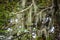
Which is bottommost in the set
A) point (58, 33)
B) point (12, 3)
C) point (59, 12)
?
point (58, 33)

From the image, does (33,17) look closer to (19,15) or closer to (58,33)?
(19,15)

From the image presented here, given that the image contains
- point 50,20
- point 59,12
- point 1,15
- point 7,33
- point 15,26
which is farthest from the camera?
point 1,15

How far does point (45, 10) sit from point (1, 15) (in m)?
1.08

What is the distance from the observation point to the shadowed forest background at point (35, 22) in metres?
2.18

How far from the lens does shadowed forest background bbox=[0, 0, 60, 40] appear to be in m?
2.18

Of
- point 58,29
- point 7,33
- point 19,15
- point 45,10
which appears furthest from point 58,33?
point 7,33

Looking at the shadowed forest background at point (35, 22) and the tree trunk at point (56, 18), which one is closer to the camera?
the tree trunk at point (56, 18)

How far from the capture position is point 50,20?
7.65 feet

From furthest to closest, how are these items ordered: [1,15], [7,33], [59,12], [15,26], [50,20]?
[1,15] < [7,33] < [15,26] < [50,20] < [59,12]

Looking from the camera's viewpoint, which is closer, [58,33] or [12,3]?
[58,33]

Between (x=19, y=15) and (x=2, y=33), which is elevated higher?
(x=19, y=15)

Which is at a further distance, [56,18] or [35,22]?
[35,22]

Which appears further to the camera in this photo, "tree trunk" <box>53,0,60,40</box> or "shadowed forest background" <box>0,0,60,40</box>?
"shadowed forest background" <box>0,0,60,40</box>

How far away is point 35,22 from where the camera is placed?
7.87 ft
